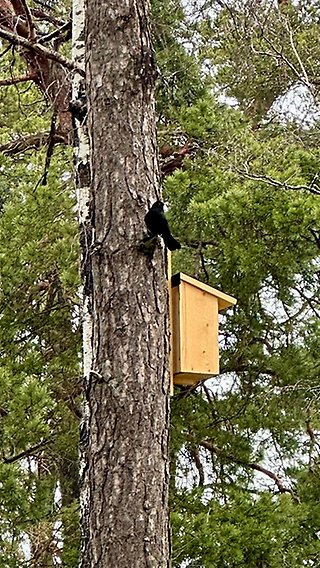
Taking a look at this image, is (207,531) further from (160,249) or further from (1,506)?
(160,249)

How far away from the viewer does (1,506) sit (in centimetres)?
331

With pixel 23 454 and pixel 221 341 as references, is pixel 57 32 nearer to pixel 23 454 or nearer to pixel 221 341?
pixel 23 454

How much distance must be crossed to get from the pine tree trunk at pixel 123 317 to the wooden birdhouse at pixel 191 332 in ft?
0.64

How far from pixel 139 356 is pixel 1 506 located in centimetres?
170

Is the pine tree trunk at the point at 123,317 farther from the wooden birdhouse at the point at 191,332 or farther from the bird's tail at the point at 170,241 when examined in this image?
the wooden birdhouse at the point at 191,332

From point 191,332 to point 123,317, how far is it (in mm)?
377

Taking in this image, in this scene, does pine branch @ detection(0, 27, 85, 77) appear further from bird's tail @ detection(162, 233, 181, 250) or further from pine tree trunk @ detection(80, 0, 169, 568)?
bird's tail @ detection(162, 233, 181, 250)

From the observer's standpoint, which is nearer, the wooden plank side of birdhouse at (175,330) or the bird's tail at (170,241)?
A: the bird's tail at (170,241)

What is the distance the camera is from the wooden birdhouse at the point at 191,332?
2164mm

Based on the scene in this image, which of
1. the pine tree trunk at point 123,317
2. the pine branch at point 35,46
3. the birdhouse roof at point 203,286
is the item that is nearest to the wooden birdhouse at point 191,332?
the birdhouse roof at point 203,286

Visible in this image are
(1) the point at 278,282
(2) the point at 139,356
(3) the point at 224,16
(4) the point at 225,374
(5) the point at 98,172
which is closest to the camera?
(2) the point at 139,356

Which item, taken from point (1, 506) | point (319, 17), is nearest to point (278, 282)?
point (1, 506)

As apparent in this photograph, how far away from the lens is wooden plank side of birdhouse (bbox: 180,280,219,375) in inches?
86.2

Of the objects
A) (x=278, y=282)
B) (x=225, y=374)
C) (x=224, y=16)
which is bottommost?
(x=225, y=374)
